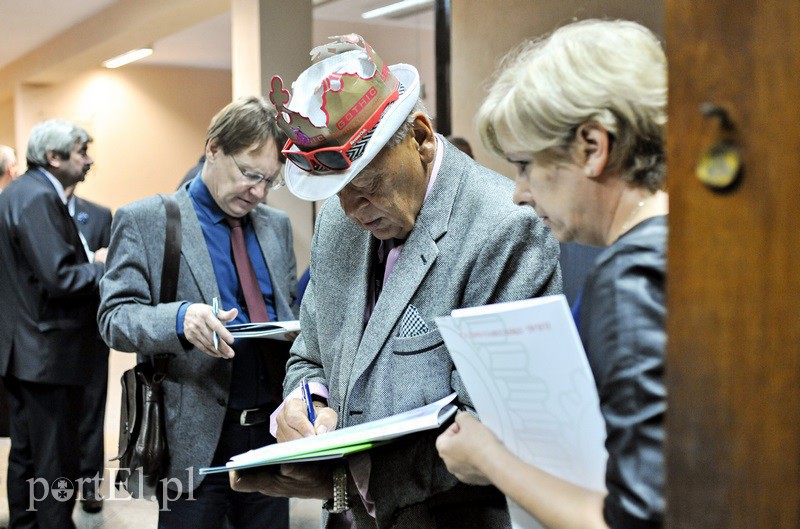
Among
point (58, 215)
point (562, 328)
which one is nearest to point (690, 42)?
point (562, 328)

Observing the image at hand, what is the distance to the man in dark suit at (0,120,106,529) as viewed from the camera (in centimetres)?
364

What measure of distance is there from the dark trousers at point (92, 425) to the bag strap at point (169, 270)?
1925 millimetres

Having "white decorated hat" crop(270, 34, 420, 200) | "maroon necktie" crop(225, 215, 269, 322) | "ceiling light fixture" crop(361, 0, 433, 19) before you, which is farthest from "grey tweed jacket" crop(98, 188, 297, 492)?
"ceiling light fixture" crop(361, 0, 433, 19)

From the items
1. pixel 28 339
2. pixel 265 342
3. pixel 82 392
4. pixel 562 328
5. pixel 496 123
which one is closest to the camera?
pixel 562 328

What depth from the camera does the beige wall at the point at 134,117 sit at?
11.9m

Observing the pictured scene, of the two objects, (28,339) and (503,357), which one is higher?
(503,357)

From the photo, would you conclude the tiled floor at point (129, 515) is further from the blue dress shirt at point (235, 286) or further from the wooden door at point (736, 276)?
the wooden door at point (736, 276)

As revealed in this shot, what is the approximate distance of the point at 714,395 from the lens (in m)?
0.59

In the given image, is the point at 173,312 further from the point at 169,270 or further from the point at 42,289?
the point at 42,289

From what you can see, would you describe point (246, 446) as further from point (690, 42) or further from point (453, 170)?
point (690, 42)

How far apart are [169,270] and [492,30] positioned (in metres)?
3.13

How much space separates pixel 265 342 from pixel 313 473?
3.36 ft

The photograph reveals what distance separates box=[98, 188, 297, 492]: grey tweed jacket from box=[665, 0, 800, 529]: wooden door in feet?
6.31

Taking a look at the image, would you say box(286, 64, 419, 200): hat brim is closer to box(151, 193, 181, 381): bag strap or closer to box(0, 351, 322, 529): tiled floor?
box(151, 193, 181, 381): bag strap
